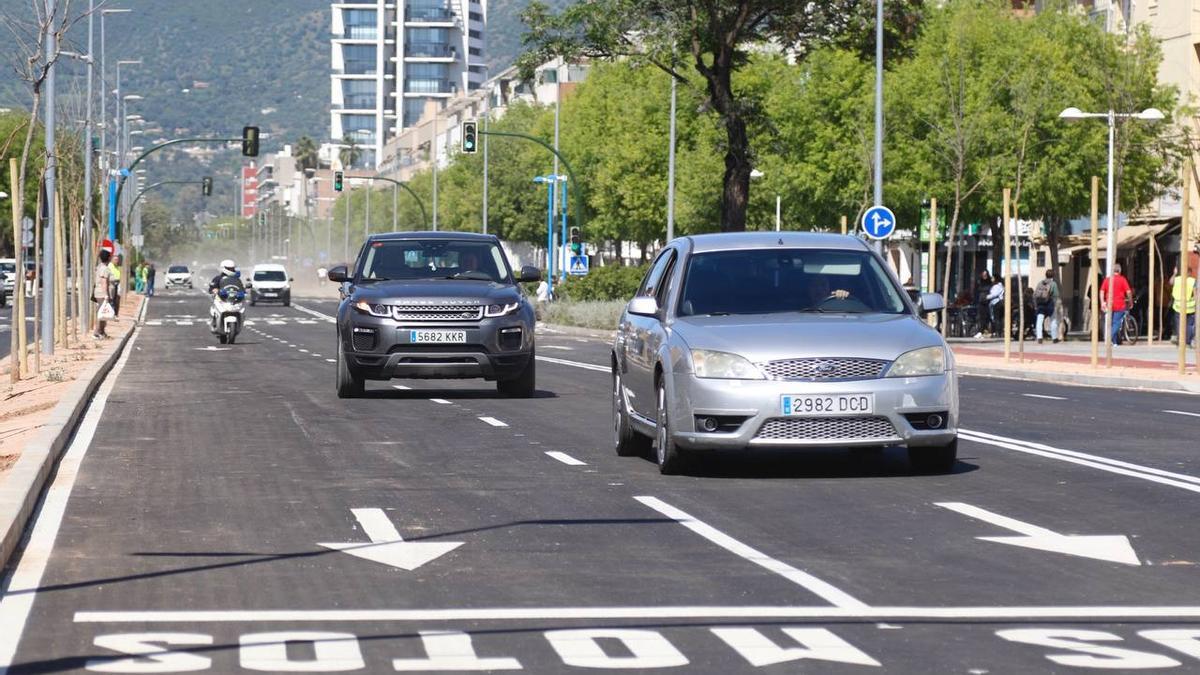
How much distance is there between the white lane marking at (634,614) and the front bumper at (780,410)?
17.4ft

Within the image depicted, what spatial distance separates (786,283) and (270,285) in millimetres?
84167

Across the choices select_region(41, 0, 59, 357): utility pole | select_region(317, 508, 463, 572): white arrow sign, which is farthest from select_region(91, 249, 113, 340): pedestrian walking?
select_region(317, 508, 463, 572): white arrow sign

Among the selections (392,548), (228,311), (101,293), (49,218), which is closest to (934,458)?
(392,548)

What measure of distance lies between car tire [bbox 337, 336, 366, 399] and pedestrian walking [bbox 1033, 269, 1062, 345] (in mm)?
31462

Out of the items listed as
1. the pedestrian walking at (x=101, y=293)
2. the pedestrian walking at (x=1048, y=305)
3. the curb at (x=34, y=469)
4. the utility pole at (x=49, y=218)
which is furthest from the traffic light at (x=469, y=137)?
the curb at (x=34, y=469)

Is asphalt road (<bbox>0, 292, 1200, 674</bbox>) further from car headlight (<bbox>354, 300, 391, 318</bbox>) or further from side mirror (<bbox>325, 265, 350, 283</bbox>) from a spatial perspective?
side mirror (<bbox>325, 265, 350, 283</bbox>)

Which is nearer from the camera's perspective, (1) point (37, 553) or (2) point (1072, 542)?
(1) point (37, 553)

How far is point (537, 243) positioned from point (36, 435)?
4239 inches

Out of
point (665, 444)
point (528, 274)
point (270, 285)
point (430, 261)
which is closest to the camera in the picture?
point (665, 444)

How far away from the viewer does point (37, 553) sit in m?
10.8

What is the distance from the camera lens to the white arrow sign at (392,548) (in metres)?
10.6

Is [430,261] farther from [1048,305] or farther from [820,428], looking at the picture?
[1048,305]

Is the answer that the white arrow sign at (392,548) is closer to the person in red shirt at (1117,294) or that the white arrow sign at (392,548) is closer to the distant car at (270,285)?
the person in red shirt at (1117,294)

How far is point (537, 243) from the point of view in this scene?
12450 centimetres
